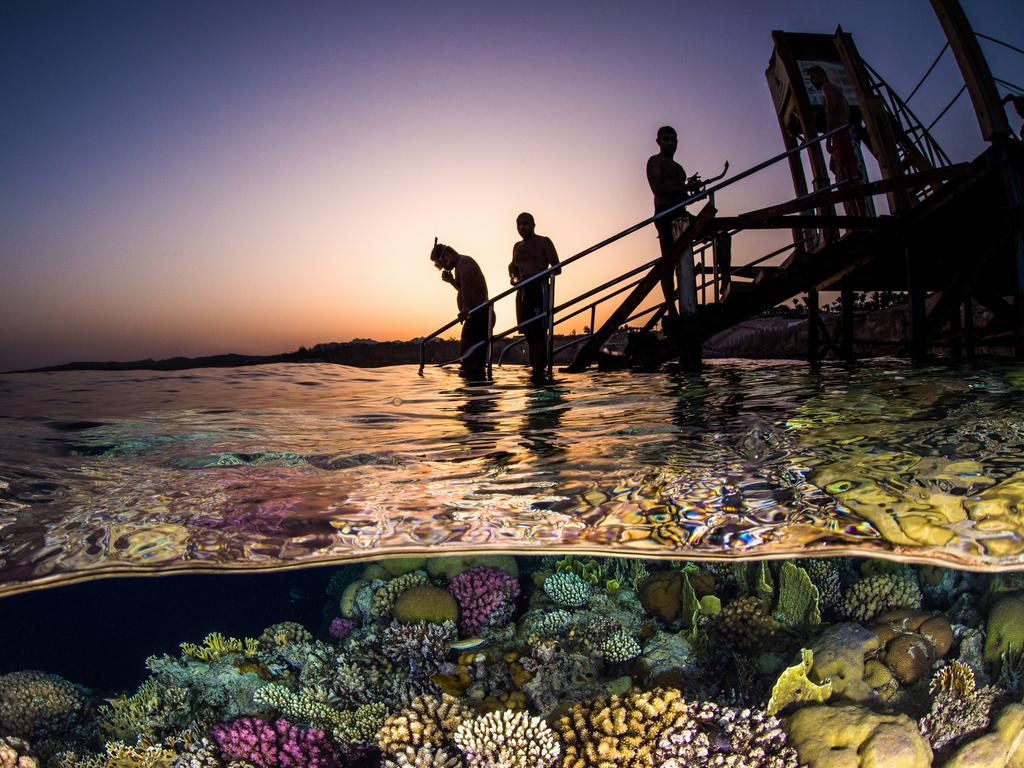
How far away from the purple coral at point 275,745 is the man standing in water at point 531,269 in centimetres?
634

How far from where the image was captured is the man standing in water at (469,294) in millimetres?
10617

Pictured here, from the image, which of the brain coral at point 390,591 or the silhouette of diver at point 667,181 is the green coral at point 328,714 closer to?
the brain coral at point 390,591

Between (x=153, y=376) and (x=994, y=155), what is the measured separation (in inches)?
540

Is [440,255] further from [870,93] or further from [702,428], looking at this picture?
[870,93]

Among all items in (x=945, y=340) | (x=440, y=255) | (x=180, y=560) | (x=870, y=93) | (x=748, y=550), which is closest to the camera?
(x=748, y=550)

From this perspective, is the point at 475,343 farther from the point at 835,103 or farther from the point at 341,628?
the point at 835,103

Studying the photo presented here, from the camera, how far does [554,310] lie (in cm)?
905

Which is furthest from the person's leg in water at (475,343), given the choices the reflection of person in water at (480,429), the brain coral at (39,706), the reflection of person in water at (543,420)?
the brain coral at (39,706)

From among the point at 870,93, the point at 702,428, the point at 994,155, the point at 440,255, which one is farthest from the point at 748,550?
the point at 870,93

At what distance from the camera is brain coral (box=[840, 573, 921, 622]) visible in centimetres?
582

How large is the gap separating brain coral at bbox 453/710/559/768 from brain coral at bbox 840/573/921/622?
3.60 metres

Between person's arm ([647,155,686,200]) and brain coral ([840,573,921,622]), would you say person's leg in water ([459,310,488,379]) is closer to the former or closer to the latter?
person's arm ([647,155,686,200])

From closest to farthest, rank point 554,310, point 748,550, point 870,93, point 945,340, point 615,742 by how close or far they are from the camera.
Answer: point 748,550, point 615,742, point 554,310, point 945,340, point 870,93

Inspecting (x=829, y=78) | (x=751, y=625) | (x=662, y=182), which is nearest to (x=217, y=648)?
(x=751, y=625)
